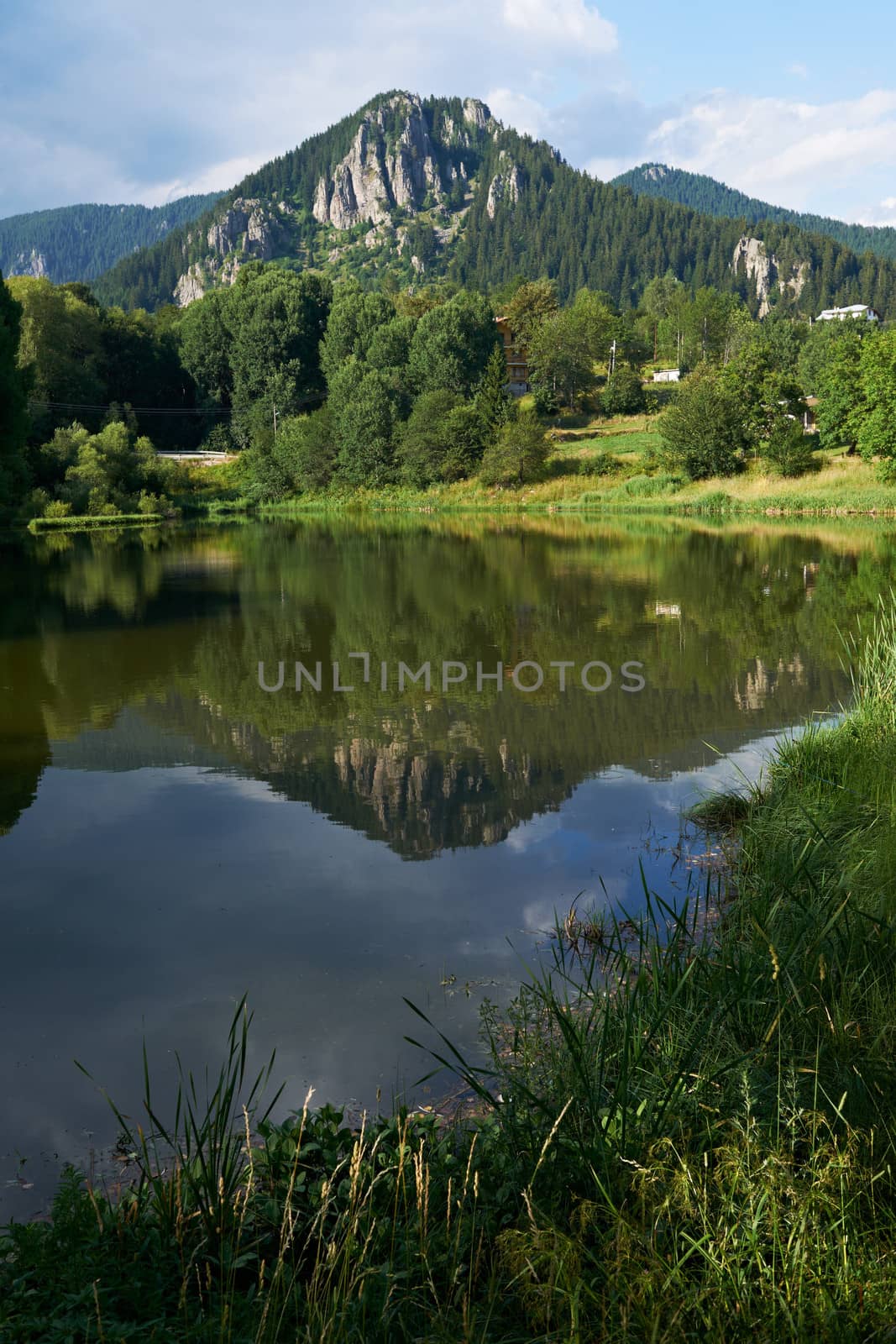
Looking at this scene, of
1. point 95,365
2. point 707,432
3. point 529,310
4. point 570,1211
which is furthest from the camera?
point 529,310

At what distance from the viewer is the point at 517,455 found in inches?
2410

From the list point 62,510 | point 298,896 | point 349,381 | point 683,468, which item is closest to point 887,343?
point 683,468

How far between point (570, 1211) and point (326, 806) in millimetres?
5990

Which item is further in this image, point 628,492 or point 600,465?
point 600,465

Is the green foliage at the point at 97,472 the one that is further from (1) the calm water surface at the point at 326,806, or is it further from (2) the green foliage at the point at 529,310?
(2) the green foliage at the point at 529,310

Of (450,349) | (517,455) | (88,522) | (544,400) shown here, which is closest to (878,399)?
(517,455)

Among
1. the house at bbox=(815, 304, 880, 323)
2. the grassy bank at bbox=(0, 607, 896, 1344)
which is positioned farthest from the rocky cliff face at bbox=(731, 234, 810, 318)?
the grassy bank at bbox=(0, 607, 896, 1344)

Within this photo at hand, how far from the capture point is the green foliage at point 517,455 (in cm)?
6106

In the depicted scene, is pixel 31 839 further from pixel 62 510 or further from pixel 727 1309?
pixel 62 510

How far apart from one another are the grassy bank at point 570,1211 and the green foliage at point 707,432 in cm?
5241

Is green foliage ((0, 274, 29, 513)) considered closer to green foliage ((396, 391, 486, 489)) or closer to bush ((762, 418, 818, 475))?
green foliage ((396, 391, 486, 489))

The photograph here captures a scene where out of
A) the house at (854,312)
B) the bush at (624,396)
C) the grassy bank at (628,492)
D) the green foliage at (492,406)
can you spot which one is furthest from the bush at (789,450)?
the house at (854,312)

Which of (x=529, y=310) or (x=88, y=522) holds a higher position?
(x=529, y=310)

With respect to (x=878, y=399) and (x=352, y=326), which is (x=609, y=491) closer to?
(x=878, y=399)
